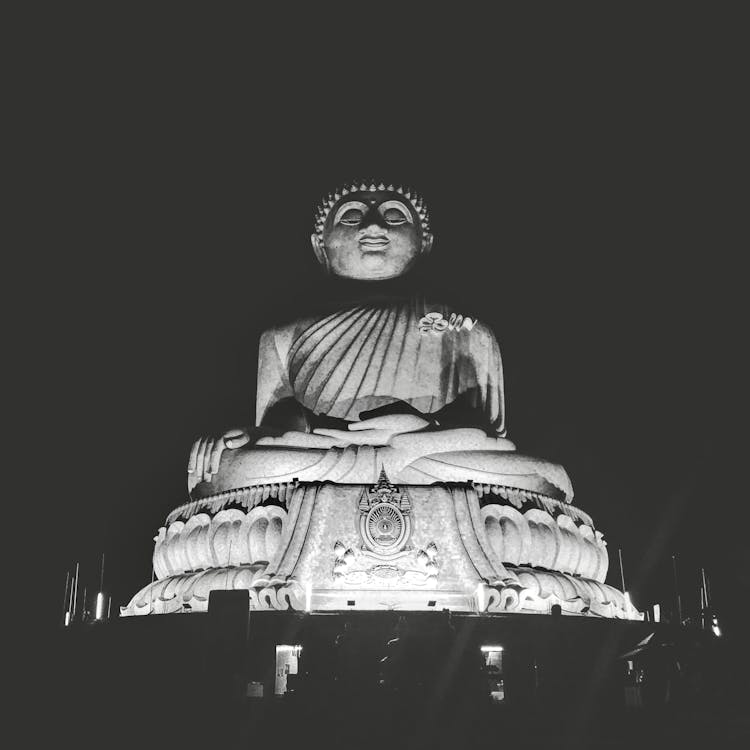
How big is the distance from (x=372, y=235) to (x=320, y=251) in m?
0.91

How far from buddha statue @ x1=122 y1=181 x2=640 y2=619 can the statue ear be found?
18.8 inches

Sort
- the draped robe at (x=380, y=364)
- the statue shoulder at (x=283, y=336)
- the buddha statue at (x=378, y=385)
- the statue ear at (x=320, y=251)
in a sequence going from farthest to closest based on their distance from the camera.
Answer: the statue ear at (x=320, y=251) < the statue shoulder at (x=283, y=336) < the draped robe at (x=380, y=364) < the buddha statue at (x=378, y=385)

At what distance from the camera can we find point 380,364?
11.8 m

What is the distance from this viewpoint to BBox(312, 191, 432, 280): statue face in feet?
42.2

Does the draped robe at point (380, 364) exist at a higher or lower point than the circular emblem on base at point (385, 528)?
higher

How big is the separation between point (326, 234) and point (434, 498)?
15.3 feet

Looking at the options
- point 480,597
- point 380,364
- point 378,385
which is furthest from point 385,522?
point 380,364

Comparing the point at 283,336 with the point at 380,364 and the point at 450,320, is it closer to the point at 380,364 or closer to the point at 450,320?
the point at 380,364

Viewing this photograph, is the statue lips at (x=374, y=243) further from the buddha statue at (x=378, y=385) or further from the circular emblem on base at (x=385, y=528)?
the circular emblem on base at (x=385, y=528)

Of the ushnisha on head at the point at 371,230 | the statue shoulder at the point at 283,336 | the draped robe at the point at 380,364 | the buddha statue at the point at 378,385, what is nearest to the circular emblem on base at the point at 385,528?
the buddha statue at the point at 378,385

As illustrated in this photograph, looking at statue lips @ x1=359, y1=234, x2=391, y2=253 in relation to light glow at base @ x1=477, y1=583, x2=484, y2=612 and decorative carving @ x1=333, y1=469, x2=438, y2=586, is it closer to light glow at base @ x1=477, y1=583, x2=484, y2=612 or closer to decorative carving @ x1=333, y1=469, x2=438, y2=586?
decorative carving @ x1=333, y1=469, x2=438, y2=586

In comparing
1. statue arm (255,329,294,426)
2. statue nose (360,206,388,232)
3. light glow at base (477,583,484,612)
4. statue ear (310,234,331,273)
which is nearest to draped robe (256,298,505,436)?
statue arm (255,329,294,426)

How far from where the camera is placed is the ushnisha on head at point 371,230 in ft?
42.2

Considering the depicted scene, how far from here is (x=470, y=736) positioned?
629 cm
